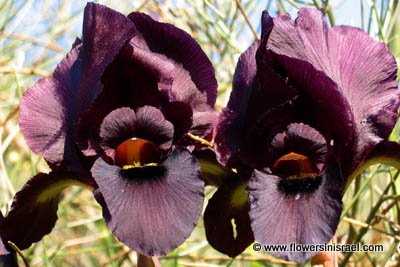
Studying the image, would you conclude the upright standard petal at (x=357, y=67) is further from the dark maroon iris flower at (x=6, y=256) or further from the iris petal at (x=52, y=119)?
the dark maroon iris flower at (x=6, y=256)

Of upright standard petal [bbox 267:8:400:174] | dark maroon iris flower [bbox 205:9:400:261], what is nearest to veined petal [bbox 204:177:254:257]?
dark maroon iris flower [bbox 205:9:400:261]

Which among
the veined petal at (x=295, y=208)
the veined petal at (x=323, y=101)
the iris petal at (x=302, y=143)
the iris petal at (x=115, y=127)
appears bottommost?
the veined petal at (x=295, y=208)

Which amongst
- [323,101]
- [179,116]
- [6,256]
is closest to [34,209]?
Answer: [6,256]

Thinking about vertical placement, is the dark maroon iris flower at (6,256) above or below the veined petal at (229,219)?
below

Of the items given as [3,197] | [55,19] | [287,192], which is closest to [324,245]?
[287,192]

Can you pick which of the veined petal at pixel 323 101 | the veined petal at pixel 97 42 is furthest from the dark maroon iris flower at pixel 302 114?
the veined petal at pixel 97 42

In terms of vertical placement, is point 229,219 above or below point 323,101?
below

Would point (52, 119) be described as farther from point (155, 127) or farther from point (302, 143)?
point (302, 143)

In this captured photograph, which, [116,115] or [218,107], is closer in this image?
[116,115]
